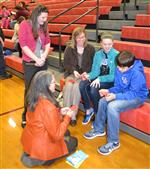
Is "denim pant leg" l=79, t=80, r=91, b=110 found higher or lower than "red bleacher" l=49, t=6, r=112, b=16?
lower

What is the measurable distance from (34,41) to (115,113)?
1.08 metres

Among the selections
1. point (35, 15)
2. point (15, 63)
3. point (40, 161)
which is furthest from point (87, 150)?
point (15, 63)

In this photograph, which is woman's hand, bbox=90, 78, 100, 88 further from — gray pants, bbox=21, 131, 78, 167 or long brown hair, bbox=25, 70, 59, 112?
long brown hair, bbox=25, 70, 59, 112

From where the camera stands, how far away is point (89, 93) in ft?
9.08

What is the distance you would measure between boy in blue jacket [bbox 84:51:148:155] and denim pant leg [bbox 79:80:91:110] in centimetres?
33

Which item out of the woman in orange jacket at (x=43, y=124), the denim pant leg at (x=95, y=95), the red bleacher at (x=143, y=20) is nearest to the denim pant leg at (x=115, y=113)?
the denim pant leg at (x=95, y=95)

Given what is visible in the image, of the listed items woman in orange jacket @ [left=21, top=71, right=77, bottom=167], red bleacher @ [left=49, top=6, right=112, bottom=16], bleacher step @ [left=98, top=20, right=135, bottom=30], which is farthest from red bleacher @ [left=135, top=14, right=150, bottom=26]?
woman in orange jacket @ [left=21, top=71, right=77, bottom=167]

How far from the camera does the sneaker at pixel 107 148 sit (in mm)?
2234

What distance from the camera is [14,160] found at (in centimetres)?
218

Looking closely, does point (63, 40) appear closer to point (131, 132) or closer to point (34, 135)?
point (131, 132)

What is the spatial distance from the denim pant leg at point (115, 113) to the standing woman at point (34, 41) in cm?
87

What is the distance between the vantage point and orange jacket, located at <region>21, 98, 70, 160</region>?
1904 millimetres

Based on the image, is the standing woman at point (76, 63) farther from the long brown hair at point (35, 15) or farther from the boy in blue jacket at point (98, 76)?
the long brown hair at point (35, 15)

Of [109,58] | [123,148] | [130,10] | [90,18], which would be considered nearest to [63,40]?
[90,18]
